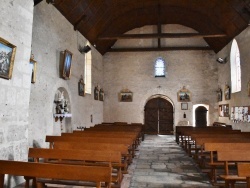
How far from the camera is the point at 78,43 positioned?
11219 millimetres

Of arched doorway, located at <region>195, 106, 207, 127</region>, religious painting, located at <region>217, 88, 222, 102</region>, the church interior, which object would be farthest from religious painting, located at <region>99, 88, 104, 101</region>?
religious painting, located at <region>217, 88, 222, 102</region>

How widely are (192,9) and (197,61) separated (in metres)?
4.38

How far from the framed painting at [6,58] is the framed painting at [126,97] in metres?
12.5

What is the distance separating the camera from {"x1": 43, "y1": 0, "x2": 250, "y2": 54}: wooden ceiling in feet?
33.4

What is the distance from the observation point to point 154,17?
15109mm

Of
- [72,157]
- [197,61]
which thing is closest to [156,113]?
[197,61]

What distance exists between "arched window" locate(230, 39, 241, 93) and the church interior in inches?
2.1

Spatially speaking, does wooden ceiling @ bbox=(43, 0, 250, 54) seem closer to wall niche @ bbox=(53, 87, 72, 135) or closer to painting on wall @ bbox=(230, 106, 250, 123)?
wall niche @ bbox=(53, 87, 72, 135)

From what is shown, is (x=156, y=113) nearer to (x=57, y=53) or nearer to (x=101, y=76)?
(x=101, y=76)

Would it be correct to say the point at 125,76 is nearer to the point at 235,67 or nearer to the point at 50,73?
the point at 235,67

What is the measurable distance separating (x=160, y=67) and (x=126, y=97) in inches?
122

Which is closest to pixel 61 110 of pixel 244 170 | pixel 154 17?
pixel 244 170

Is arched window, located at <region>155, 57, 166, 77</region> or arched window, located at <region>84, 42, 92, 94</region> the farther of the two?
arched window, located at <region>155, 57, 166, 77</region>

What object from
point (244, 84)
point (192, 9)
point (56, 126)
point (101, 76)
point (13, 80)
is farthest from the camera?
point (101, 76)
